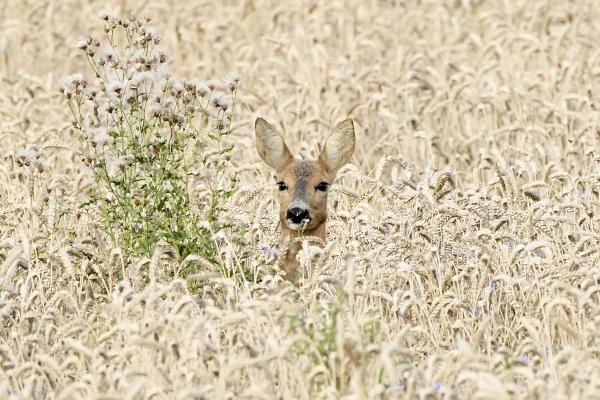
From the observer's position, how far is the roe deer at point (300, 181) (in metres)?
8.89

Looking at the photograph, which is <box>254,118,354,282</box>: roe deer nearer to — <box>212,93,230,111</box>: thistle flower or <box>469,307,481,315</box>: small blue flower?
<box>212,93,230,111</box>: thistle flower

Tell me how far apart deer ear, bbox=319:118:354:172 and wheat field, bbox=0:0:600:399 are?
38cm

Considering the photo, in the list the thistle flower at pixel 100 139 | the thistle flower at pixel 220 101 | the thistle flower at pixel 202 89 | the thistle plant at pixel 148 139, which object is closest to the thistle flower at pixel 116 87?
the thistle plant at pixel 148 139

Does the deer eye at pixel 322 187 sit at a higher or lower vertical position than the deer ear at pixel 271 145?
lower

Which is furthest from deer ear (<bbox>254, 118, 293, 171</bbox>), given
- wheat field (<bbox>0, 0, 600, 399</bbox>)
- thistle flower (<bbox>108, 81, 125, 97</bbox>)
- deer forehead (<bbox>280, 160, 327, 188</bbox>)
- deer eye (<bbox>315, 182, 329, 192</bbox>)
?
thistle flower (<bbox>108, 81, 125, 97</bbox>)

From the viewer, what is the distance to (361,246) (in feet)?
30.5

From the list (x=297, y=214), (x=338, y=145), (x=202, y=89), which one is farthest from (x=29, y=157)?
(x=338, y=145)

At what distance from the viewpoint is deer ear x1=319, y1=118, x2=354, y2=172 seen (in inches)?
372

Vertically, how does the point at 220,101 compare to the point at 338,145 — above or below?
above

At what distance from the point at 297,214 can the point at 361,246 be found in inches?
27.0

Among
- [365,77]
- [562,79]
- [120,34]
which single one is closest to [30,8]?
[120,34]

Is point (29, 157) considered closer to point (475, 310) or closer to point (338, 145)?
point (338, 145)

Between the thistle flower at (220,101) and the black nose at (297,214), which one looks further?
the black nose at (297,214)

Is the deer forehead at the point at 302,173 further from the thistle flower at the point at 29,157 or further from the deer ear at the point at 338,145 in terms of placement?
the thistle flower at the point at 29,157
